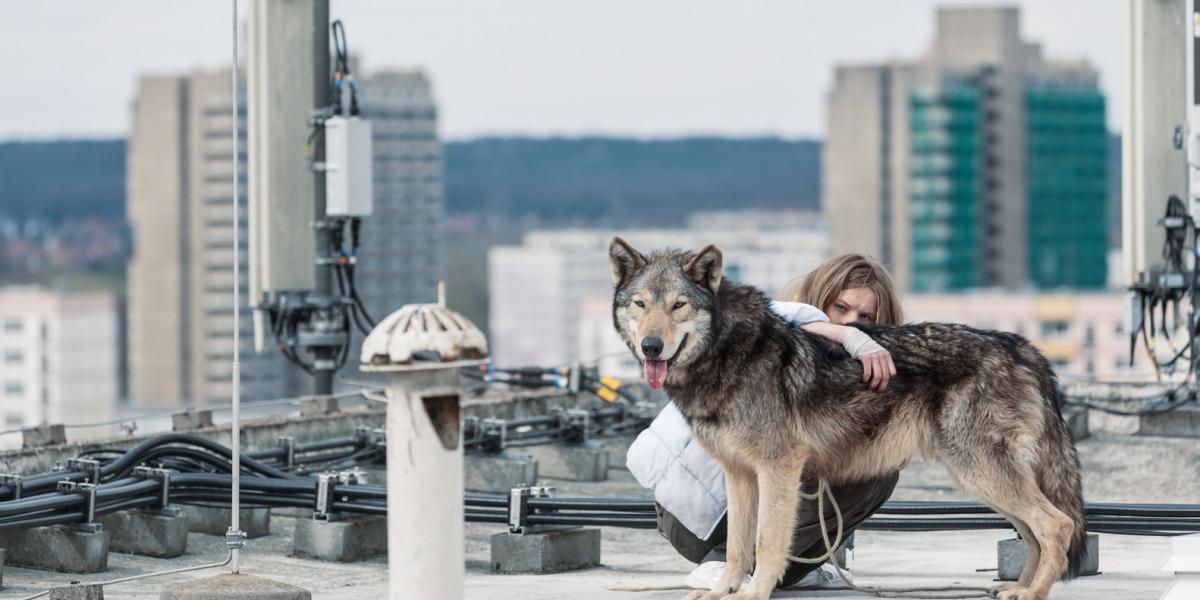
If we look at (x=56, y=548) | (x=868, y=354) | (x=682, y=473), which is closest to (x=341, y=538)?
(x=56, y=548)

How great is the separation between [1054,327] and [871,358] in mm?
192962

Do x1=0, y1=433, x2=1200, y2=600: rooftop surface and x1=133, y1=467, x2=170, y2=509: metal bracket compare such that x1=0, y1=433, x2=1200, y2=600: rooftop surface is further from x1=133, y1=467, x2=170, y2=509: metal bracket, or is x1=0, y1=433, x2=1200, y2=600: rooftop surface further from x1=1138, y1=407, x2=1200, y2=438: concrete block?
x1=1138, y1=407, x2=1200, y2=438: concrete block

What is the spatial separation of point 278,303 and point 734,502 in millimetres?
8462

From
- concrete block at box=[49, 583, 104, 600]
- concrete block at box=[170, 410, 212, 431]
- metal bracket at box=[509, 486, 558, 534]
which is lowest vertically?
concrete block at box=[49, 583, 104, 600]

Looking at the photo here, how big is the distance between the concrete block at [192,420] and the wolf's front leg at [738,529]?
220 inches

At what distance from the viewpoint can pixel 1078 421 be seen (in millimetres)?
15711

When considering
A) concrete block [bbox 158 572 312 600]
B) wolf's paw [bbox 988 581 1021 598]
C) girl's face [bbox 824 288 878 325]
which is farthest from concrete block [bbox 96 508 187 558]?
wolf's paw [bbox 988 581 1021 598]

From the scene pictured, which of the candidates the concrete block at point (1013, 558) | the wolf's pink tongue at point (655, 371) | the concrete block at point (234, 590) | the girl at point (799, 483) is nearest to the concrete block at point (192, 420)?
the concrete block at point (234, 590)

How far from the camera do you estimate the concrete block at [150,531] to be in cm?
1099

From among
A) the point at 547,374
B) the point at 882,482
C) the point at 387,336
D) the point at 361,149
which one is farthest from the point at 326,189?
the point at 387,336

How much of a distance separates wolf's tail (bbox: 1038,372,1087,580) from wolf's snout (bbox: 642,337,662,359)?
1.60 metres

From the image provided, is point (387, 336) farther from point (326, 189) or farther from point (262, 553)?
point (326, 189)

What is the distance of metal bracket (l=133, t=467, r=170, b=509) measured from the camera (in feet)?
36.2

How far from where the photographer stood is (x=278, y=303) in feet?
55.7
